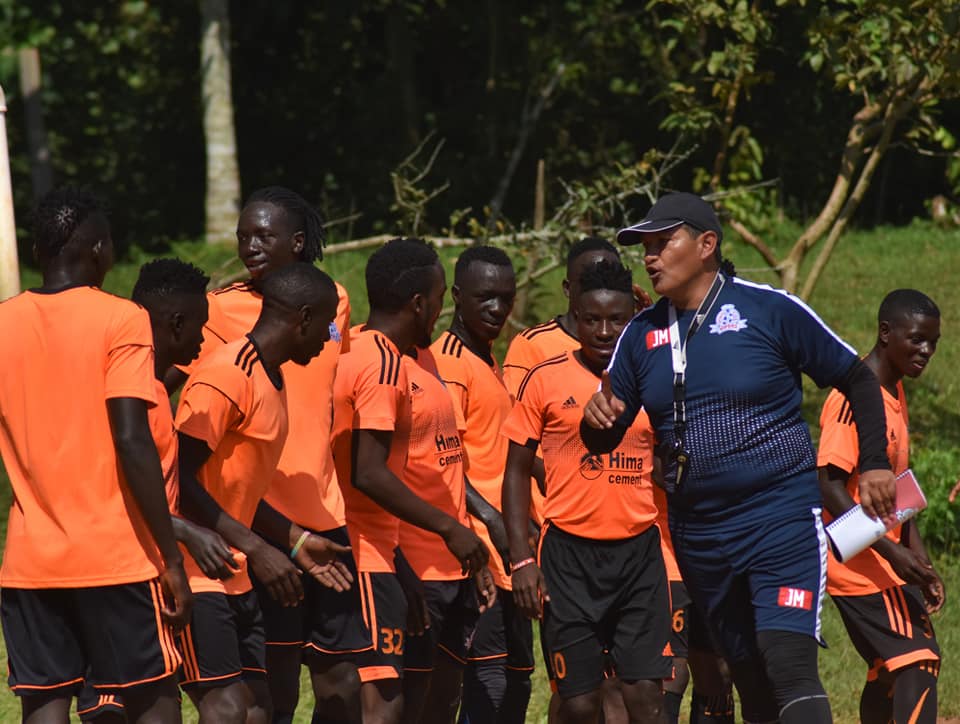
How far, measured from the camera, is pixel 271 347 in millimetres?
5672

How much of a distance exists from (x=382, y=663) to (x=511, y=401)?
1.53 metres

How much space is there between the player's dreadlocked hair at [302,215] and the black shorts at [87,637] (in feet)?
6.16

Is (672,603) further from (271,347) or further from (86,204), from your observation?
(86,204)

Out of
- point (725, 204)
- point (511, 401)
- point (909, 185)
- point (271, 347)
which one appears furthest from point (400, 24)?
point (271, 347)

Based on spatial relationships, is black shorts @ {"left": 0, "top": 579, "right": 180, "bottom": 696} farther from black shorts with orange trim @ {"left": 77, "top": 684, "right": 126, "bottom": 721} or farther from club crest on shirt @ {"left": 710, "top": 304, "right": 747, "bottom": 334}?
club crest on shirt @ {"left": 710, "top": 304, "right": 747, "bottom": 334}

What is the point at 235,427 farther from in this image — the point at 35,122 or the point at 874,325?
the point at 35,122

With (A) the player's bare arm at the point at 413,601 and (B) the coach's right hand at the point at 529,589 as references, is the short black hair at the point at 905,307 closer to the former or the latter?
(B) the coach's right hand at the point at 529,589

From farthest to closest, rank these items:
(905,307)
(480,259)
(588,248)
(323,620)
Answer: (588,248)
(480,259)
(905,307)
(323,620)

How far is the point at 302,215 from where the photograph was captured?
654 centimetres

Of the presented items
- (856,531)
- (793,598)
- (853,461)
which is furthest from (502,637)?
(856,531)

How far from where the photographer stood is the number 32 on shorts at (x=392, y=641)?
6184 millimetres

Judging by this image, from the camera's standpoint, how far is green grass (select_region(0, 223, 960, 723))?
8.55 m

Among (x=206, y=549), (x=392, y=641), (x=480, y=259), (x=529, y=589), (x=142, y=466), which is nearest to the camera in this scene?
(x=142, y=466)

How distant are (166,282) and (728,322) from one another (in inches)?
78.5
